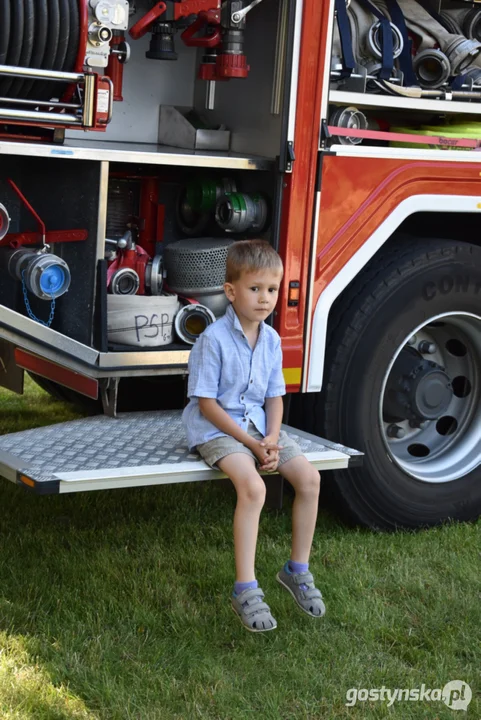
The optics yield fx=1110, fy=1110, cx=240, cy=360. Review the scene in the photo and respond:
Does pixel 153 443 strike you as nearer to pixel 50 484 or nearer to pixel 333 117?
pixel 50 484

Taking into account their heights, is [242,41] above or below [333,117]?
above

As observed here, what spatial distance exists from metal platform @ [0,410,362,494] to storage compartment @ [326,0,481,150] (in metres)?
1.11

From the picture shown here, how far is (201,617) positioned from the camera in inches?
133

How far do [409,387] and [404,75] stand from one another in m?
1.15

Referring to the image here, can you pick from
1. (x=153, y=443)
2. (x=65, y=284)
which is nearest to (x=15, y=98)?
(x=65, y=284)

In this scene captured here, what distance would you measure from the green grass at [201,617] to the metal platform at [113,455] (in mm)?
412

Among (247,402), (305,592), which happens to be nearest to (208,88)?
(247,402)

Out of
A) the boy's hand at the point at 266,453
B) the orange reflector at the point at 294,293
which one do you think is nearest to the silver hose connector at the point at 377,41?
the orange reflector at the point at 294,293

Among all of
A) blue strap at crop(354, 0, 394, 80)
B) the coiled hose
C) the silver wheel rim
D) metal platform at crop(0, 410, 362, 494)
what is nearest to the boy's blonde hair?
metal platform at crop(0, 410, 362, 494)

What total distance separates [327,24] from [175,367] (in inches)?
49.6

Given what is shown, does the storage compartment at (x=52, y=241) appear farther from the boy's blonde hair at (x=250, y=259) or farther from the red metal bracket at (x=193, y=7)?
the red metal bracket at (x=193, y=7)

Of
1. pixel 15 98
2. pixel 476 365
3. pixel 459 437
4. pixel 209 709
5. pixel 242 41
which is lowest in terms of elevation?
pixel 209 709

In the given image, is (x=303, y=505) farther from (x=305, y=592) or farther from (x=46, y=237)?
(x=46, y=237)

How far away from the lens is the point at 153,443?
3633 mm
